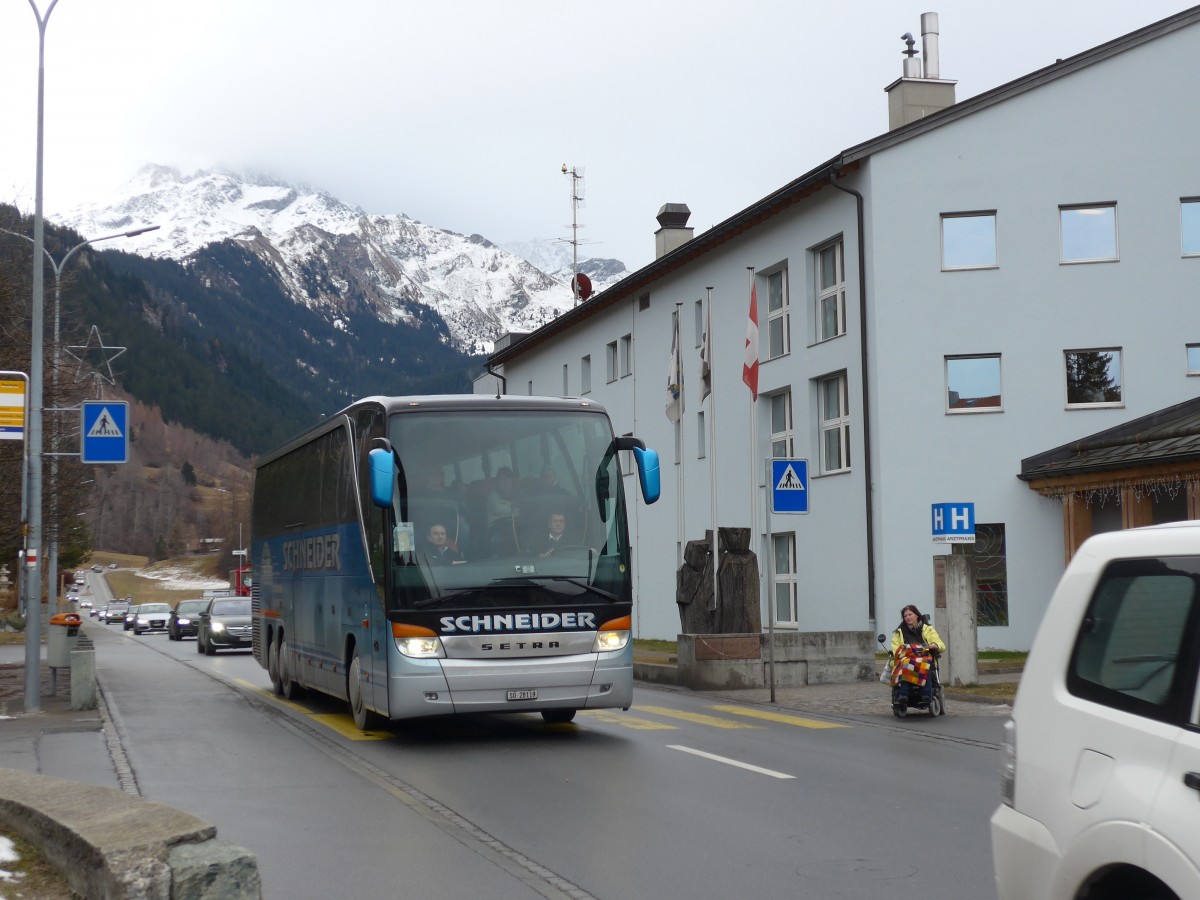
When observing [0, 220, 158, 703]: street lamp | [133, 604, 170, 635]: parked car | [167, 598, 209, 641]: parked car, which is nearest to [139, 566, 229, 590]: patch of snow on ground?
[133, 604, 170, 635]: parked car

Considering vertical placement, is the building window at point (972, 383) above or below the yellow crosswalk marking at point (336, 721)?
above

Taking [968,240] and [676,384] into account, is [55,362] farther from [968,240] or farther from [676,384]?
[968,240]

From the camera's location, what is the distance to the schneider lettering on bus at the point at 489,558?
1337 cm

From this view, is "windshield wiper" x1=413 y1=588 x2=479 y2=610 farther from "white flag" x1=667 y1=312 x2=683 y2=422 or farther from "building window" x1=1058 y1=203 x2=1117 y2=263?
"building window" x1=1058 y1=203 x2=1117 y2=263

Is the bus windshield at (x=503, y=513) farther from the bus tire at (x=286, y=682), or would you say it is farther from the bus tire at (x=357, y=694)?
the bus tire at (x=286, y=682)

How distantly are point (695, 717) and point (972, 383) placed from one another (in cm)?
1464

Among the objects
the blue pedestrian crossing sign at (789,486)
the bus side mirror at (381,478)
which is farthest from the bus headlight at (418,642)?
the blue pedestrian crossing sign at (789,486)

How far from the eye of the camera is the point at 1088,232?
97.2 ft

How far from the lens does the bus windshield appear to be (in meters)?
13.5

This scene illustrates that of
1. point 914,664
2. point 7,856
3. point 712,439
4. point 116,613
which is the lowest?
point 116,613

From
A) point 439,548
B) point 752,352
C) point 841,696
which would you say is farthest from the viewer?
point 752,352

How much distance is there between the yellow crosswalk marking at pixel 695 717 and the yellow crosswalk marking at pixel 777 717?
55cm

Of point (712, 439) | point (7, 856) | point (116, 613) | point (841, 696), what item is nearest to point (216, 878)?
point (7, 856)

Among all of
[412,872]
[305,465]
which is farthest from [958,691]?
[412,872]
